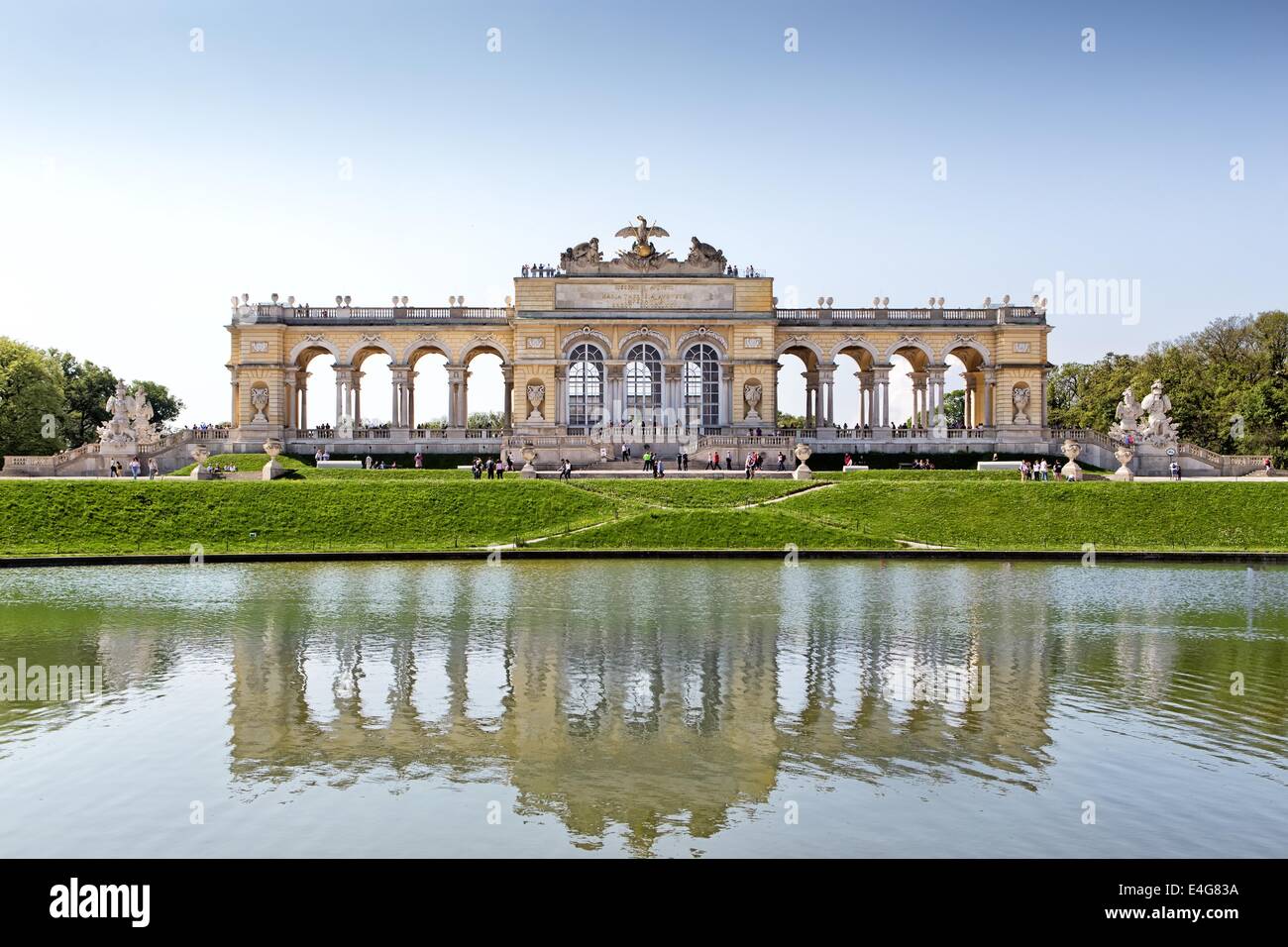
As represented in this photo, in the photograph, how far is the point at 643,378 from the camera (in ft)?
223

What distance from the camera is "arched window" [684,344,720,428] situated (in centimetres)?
6781

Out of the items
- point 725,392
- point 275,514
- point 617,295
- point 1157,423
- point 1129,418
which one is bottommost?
point 275,514

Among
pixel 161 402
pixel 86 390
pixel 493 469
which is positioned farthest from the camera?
pixel 161 402

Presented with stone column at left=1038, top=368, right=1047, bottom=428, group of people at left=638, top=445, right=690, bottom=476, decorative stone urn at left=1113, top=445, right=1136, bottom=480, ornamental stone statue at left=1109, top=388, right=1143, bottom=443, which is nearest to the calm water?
group of people at left=638, top=445, right=690, bottom=476

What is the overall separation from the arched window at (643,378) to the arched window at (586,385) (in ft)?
5.76

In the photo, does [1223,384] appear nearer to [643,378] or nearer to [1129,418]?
[1129,418]

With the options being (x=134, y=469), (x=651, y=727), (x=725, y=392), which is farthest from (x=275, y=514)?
(x=725, y=392)

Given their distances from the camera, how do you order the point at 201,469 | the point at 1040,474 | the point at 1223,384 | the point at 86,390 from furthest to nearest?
1. the point at 86,390
2. the point at 1223,384
3. the point at 1040,474
4. the point at 201,469

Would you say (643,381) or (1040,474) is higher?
(643,381)

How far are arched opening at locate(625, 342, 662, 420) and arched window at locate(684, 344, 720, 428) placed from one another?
5.89 feet

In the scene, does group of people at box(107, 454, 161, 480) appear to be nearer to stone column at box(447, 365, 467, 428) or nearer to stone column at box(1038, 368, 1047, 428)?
stone column at box(447, 365, 467, 428)

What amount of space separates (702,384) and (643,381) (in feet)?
12.2
